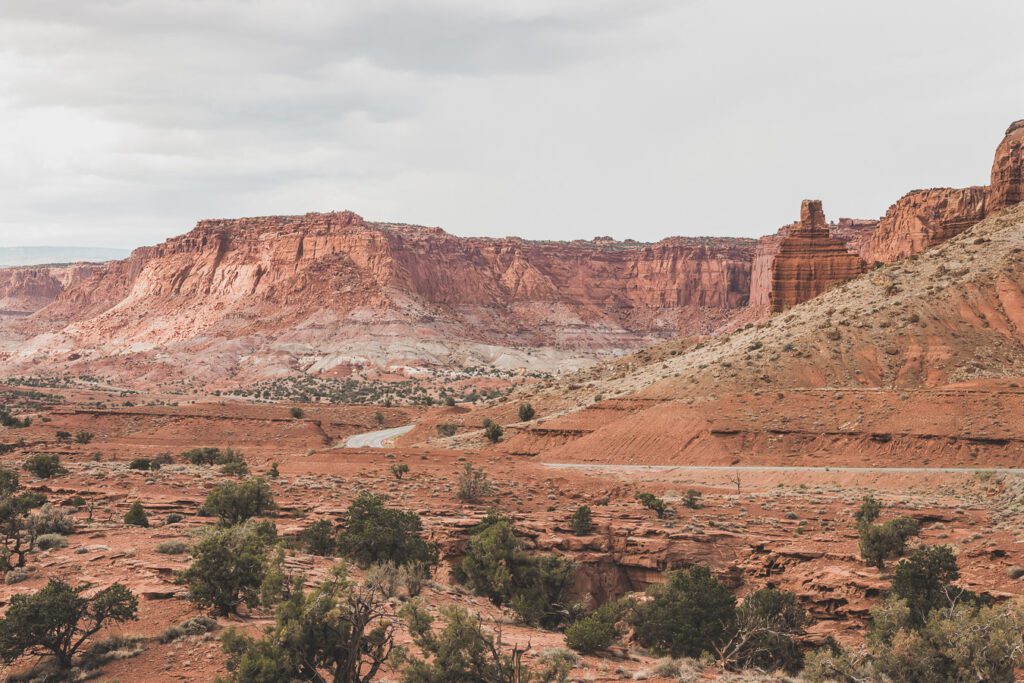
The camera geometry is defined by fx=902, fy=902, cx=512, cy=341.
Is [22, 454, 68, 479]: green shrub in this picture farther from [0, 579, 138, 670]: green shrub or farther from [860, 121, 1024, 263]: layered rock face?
[860, 121, 1024, 263]: layered rock face

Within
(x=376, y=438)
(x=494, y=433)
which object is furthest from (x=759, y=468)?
(x=376, y=438)

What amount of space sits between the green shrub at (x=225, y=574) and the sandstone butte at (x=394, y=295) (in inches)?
3762

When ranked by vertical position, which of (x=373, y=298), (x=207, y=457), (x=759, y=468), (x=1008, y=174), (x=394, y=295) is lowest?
(x=207, y=457)

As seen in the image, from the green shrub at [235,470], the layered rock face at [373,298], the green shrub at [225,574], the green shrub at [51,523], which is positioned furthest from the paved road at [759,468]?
the layered rock face at [373,298]

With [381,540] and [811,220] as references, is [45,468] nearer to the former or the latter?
[381,540]

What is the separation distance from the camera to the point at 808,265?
74312 millimetres

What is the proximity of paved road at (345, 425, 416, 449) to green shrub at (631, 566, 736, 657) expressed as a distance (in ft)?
126

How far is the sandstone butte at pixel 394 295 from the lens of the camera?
417 ft

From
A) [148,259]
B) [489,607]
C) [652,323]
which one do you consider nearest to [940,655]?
[489,607]

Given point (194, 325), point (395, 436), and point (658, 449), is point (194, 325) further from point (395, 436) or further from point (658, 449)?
point (658, 449)

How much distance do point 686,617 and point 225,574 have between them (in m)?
9.27

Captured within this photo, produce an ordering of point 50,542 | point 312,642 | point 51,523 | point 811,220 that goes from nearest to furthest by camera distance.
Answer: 1. point 312,642
2. point 50,542
3. point 51,523
4. point 811,220

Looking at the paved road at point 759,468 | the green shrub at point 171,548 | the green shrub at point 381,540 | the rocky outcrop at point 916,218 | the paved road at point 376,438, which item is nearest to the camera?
the green shrub at point 171,548

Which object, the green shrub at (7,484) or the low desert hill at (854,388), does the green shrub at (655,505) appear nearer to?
the low desert hill at (854,388)
